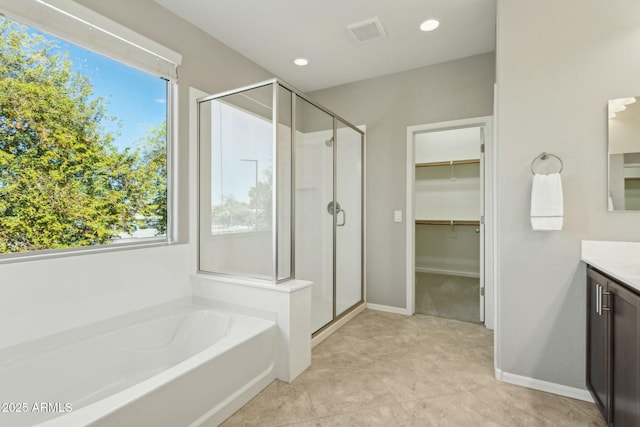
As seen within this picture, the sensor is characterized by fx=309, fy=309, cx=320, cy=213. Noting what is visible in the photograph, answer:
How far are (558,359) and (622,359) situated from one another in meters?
0.63

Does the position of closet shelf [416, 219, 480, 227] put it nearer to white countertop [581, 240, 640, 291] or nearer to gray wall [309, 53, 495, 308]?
gray wall [309, 53, 495, 308]

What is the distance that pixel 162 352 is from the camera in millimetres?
2062

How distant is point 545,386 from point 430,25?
2.71m

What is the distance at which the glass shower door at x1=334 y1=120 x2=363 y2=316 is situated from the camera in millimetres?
3121

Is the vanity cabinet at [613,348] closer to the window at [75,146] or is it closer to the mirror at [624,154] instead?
the mirror at [624,154]

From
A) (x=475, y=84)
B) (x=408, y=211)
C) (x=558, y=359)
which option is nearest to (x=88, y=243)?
(x=408, y=211)

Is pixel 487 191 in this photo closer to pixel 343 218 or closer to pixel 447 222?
pixel 343 218

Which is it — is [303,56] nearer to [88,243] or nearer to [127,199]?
[127,199]

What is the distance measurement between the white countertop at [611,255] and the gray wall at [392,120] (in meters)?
1.65

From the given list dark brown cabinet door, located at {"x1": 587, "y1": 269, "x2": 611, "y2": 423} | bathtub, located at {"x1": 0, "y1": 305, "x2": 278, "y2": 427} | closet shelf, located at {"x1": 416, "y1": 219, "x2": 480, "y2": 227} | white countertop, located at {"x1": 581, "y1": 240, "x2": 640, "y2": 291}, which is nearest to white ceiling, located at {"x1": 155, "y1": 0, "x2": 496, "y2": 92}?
white countertop, located at {"x1": 581, "y1": 240, "x2": 640, "y2": 291}

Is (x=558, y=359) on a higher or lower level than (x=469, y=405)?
higher

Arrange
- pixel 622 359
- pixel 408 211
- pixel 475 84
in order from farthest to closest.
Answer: pixel 408 211
pixel 475 84
pixel 622 359

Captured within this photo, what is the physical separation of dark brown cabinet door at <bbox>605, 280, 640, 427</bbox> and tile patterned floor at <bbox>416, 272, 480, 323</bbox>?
5.79 feet

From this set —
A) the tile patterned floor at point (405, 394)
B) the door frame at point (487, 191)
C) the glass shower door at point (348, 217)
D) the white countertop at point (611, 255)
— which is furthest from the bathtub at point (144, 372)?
the door frame at point (487, 191)
